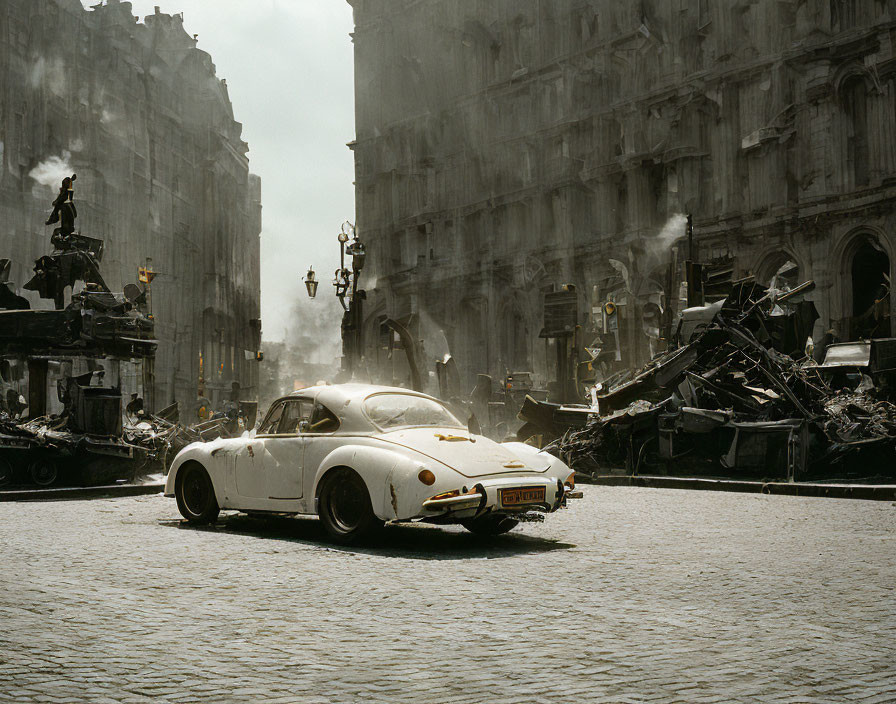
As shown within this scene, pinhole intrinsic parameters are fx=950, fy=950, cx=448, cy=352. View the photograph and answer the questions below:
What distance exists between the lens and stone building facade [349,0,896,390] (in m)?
36.6

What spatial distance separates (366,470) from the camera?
26.2 feet

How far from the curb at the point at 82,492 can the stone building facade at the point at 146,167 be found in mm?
34039

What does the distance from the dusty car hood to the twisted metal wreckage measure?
8.25m

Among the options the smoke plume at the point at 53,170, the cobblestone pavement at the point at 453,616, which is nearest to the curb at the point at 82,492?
the cobblestone pavement at the point at 453,616

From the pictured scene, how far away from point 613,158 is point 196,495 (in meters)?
41.3

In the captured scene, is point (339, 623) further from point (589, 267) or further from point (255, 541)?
point (589, 267)

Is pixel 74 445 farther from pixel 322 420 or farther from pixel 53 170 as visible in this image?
pixel 53 170

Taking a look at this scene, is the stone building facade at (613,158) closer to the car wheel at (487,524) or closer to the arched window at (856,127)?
the arched window at (856,127)

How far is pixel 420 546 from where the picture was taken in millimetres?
8172

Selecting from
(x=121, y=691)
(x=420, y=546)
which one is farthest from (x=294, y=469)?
(x=121, y=691)

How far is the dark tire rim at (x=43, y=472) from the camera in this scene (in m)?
14.5

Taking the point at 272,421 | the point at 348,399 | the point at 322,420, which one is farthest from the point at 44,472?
the point at 348,399

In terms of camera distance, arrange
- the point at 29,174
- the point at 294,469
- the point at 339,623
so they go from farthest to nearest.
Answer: the point at 29,174, the point at 294,469, the point at 339,623

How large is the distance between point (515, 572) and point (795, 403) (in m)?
9.86
